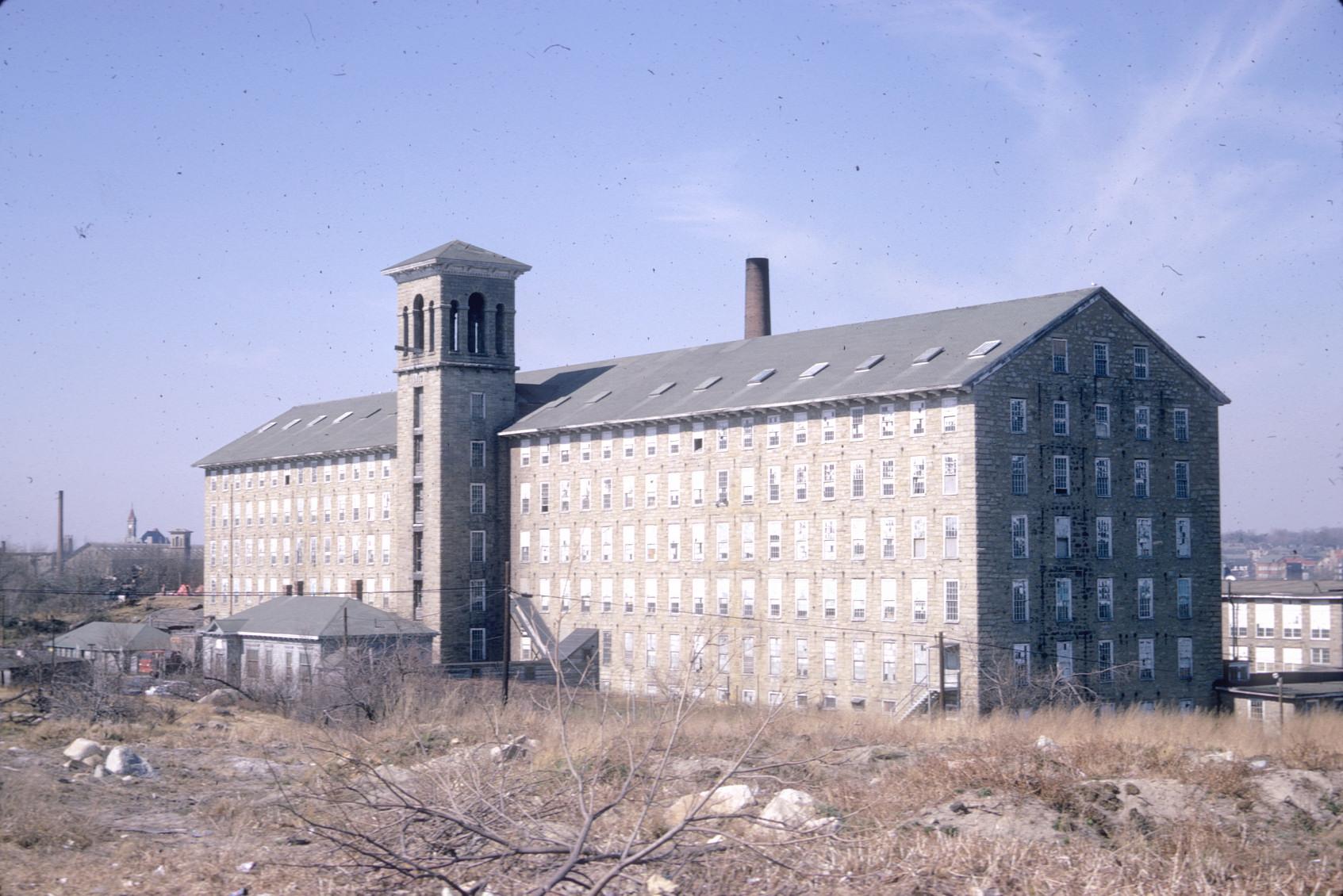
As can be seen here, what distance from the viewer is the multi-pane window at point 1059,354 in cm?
Answer: 5278

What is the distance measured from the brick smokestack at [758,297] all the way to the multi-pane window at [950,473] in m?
21.2

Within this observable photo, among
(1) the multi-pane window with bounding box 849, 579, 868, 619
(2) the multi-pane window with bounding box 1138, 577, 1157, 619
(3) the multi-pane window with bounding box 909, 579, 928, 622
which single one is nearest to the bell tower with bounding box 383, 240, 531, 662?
(1) the multi-pane window with bounding box 849, 579, 868, 619

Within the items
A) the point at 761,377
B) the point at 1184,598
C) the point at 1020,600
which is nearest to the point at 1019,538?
the point at 1020,600

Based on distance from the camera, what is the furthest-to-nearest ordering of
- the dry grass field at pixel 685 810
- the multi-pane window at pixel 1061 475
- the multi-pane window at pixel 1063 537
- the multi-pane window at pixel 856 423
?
1. the multi-pane window at pixel 856 423
2. the multi-pane window at pixel 1061 475
3. the multi-pane window at pixel 1063 537
4. the dry grass field at pixel 685 810

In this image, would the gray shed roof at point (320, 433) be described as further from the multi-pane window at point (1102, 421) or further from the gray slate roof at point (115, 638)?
the multi-pane window at point (1102, 421)

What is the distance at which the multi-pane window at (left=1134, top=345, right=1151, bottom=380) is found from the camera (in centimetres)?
5556

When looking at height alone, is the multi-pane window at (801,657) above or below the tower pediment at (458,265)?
below

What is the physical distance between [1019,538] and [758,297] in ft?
78.7

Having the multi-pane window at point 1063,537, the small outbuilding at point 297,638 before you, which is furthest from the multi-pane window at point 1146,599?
the small outbuilding at point 297,638

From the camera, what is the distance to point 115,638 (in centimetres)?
6544

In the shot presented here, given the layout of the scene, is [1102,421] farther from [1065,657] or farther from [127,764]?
[127,764]

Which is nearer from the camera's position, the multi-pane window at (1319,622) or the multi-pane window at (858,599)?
the multi-pane window at (858,599)

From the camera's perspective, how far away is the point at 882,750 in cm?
3012

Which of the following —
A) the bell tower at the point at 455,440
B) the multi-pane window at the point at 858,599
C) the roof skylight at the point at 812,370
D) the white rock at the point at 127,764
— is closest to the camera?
the white rock at the point at 127,764
